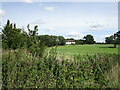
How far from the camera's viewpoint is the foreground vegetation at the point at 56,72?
362cm

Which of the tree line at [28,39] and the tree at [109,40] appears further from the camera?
the tree at [109,40]

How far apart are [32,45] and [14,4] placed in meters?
1.23

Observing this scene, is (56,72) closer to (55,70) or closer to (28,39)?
(55,70)

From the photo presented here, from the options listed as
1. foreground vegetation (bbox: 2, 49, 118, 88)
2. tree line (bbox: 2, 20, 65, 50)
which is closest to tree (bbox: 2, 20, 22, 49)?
tree line (bbox: 2, 20, 65, 50)

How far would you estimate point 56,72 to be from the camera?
3.62 metres

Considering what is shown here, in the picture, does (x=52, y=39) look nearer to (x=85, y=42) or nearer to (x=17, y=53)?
(x=17, y=53)

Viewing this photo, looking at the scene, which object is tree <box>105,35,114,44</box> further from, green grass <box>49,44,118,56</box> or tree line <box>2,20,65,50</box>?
tree line <box>2,20,65,50</box>

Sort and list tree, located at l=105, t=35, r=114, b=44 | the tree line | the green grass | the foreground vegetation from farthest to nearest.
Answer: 1. tree, located at l=105, t=35, r=114, b=44
2. the green grass
3. the tree line
4. the foreground vegetation

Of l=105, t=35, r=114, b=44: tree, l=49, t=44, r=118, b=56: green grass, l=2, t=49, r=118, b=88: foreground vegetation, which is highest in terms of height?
l=105, t=35, r=114, b=44: tree

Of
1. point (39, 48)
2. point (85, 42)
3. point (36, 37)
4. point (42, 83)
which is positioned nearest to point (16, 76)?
point (42, 83)

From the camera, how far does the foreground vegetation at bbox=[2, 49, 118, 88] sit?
3.62 m

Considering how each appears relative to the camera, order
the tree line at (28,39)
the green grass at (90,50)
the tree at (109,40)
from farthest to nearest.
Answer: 1. the tree at (109,40)
2. the green grass at (90,50)
3. the tree line at (28,39)

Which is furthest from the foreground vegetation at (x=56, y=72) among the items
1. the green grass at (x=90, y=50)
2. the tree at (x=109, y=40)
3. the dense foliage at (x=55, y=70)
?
the tree at (x=109, y=40)

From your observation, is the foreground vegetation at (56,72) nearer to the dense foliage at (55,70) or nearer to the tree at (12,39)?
the dense foliage at (55,70)
